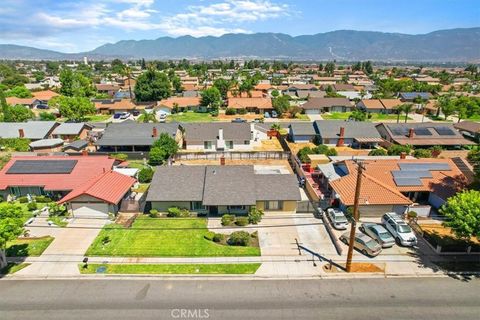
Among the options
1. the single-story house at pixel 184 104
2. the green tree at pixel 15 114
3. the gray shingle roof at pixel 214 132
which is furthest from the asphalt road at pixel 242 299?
the single-story house at pixel 184 104

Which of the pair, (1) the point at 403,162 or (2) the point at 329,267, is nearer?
(2) the point at 329,267

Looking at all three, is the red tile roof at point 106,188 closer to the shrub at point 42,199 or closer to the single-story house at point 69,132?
the shrub at point 42,199

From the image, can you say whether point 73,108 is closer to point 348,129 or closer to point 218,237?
point 218,237

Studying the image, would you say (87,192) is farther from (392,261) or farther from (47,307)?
(392,261)

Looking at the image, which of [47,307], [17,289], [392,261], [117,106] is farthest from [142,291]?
[117,106]

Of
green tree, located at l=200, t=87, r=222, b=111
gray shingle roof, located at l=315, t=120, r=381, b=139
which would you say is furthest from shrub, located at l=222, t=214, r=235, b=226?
green tree, located at l=200, t=87, r=222, b=111

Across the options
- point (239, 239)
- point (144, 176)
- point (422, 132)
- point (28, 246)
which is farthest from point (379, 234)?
point (422, 132)

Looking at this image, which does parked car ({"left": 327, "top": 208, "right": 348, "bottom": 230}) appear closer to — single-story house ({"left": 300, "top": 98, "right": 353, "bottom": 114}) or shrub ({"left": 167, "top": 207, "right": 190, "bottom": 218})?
shrub ({"left": 167, "top": 207, "right": 190, "bottom": 218})

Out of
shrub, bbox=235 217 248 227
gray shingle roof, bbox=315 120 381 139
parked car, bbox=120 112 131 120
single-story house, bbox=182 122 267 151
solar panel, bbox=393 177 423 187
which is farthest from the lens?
parked car, bbox=120 112 131 120
